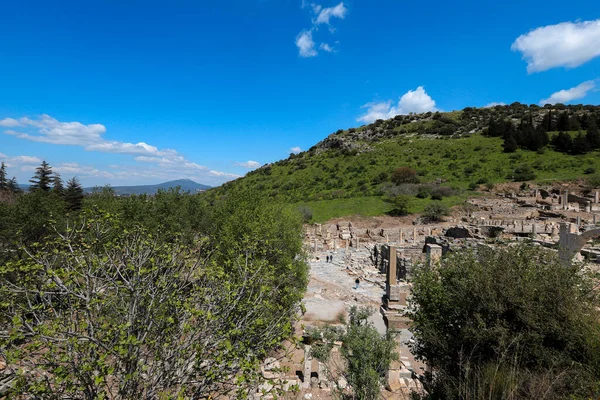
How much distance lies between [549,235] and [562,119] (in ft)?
176

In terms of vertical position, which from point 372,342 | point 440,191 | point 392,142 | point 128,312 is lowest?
point 372,342

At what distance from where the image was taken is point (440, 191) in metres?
40.8

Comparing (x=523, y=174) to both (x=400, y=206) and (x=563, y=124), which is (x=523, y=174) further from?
(x=563, y=124)

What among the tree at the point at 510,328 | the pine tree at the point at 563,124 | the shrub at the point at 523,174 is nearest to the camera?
Result: the tree at the point at 510,328

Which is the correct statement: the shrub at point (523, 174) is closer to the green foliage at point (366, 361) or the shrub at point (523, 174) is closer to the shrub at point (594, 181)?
the shrub at point (594, 181)

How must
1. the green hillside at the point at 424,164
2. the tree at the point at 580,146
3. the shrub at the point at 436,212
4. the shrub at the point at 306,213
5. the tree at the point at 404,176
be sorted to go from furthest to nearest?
1. the tree at the point at 580,146
2. the tree at the point at 404,176
3. the green hillside at the point at 424,164
4. the shrub at the point at 306,213
5. the shrub at the point at 436,212

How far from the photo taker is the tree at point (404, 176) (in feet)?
154

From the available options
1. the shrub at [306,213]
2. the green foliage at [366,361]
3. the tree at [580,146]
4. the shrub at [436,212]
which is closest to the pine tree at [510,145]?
the tree at [580,146]

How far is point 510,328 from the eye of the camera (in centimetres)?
637

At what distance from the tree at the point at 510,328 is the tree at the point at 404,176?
134 feet

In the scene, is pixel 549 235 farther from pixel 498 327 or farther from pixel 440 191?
pixel 498 327

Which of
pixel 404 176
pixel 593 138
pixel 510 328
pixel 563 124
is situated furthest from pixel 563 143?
pixel 510 328

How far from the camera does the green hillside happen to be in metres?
42.1

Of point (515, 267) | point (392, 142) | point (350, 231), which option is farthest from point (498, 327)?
point (392, 142)
